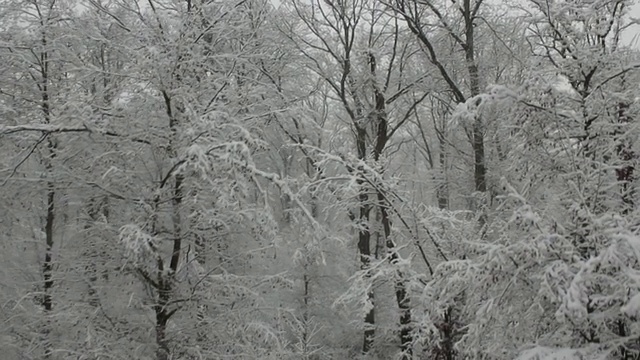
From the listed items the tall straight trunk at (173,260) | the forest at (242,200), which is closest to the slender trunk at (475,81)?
the forest at (242,200)

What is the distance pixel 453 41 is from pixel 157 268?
9137 mm

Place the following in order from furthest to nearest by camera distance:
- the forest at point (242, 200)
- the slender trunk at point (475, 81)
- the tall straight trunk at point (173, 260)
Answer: the slender trunk at point (475, 81) → the tall straight trunk at point (173, 260) → the forest at point (242, 200)

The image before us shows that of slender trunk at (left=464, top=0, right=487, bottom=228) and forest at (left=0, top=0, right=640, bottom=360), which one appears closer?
forest at (left=0, top=0, right=640, bottom=360)

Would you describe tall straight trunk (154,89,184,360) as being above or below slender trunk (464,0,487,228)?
below

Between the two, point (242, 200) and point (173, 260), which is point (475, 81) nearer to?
point (242, 200)

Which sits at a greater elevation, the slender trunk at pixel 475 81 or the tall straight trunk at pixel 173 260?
the slender trunk at pixel 475 81

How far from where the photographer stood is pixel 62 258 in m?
6.74

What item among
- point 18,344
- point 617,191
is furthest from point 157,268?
point 617,191

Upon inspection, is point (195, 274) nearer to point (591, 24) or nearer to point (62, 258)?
point (62, 258)

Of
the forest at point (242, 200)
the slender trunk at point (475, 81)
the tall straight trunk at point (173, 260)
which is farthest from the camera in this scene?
Answer: the slender trunk at point (475, 81)

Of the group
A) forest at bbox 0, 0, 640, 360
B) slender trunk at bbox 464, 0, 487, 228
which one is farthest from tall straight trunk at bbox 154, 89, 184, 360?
slender trunk at bbox 464, 0, 487, 228

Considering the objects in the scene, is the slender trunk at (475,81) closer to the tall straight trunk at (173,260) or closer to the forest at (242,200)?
the forest at (242,200)

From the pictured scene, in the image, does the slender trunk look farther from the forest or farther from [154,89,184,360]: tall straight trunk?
[154,89,184,360]: tall straight trunk

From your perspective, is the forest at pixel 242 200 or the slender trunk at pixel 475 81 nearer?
the forest at pixel 242 200
